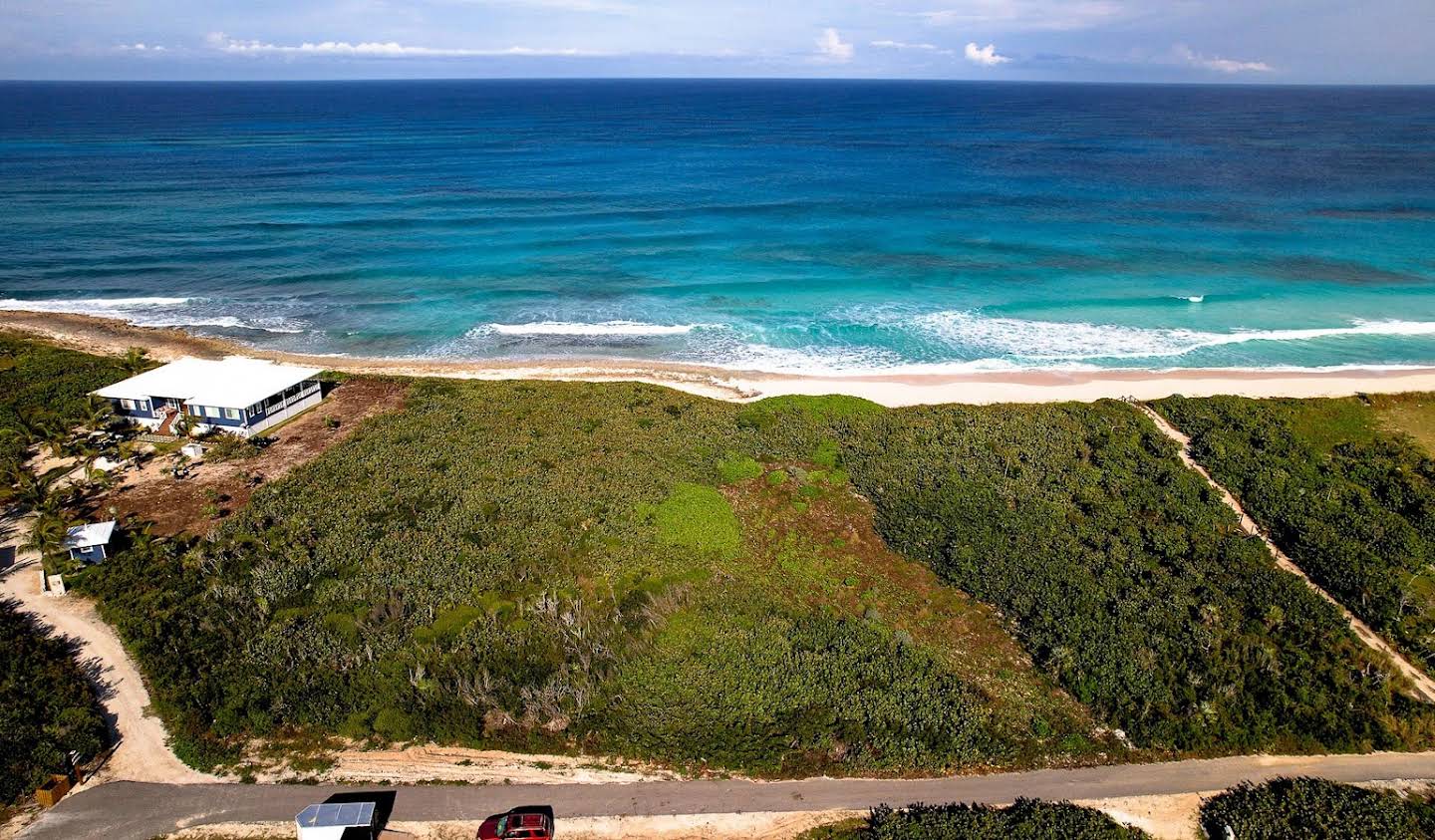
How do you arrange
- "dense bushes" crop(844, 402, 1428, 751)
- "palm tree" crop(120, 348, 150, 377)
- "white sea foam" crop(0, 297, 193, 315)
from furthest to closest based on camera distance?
"white sea foam" crop(0, 297, 193, 315)
"palm tree" crop(120, 348, 150, 377)
"dense bushes" crop(844, 402, 1428, 751)

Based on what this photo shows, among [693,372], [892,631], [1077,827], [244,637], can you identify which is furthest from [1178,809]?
[693,372]

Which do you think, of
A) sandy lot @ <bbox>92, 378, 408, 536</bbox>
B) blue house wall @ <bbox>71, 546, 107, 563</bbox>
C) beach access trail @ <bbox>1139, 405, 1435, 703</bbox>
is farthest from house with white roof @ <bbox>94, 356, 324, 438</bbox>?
beach access trail @ <bbox>1139, 405, 1435, 703</bbox>

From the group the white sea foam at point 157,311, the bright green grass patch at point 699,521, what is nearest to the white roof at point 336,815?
the bright green grass patch at point 699,521

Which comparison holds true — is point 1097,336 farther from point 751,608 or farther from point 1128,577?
point 751,608

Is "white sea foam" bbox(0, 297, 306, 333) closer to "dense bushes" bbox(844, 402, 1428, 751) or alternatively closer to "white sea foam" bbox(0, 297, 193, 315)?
"white sea foam" bbox(0, 297, 193, 315)

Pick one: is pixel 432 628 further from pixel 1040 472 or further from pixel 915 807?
pixel 1040 472

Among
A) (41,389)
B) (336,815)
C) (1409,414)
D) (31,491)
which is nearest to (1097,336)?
(1409,414)
